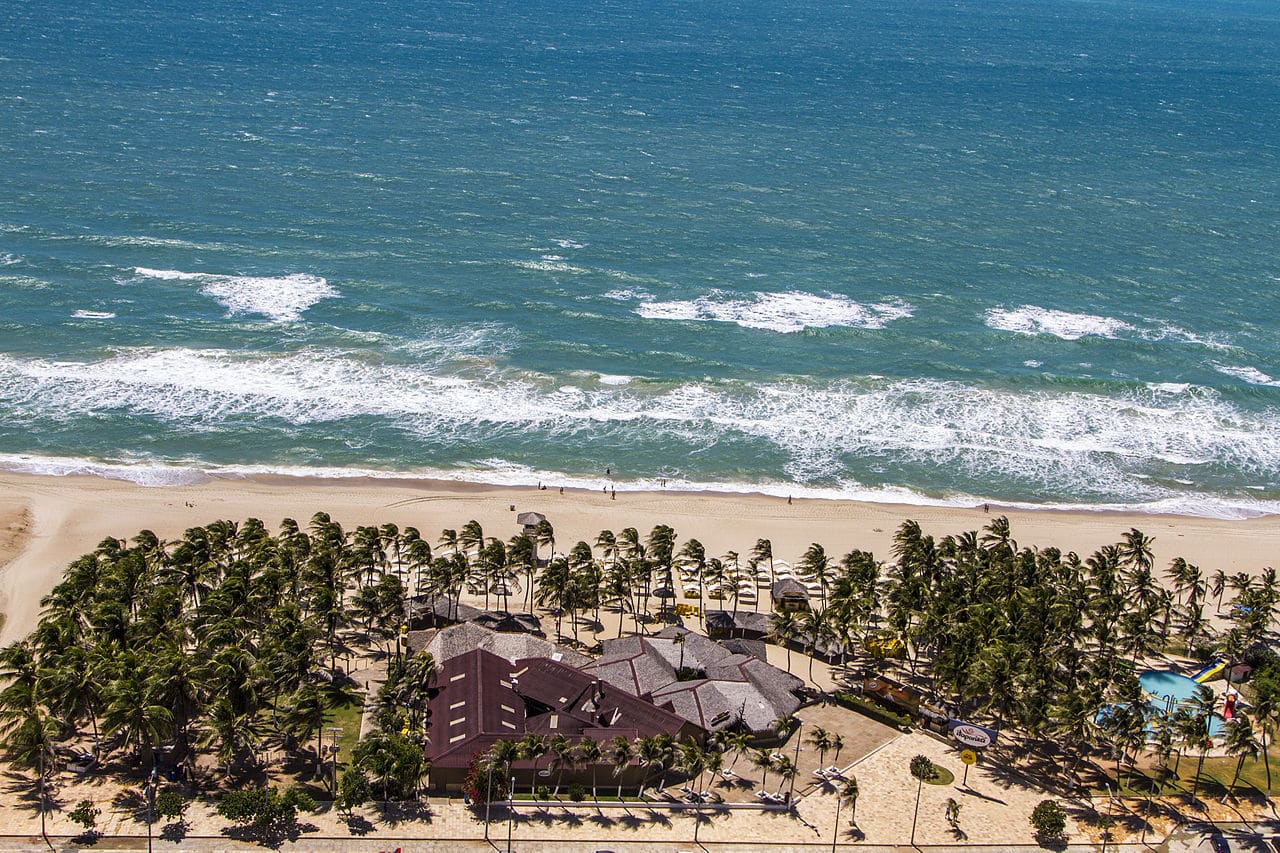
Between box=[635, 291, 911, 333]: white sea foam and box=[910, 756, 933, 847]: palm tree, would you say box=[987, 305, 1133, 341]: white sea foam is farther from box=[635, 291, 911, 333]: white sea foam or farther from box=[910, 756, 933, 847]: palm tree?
box=[910, 756, 933, 847]: palm tree

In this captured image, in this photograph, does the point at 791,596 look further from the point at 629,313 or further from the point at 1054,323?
the point at 1054,323

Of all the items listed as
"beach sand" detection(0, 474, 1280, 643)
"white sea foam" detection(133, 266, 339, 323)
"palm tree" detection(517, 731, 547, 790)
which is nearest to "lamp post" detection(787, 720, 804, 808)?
"palm tree" detection(517, 731, 547, 790)

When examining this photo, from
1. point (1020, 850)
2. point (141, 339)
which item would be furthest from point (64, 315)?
point (1020, 850)

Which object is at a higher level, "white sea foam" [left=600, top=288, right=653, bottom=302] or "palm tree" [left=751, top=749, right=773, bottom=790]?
"white sea foam" [left=600, top=288, right=653, bottom=302]

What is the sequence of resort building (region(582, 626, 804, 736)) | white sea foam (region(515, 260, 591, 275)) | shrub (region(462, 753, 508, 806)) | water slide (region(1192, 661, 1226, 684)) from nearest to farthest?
shrub (region(462, 753, 508, 806)) → resort building (region(582, 626, 804, 736)) → water slide (region(1192, 661, 1226, 684)) → white sea foam (region(515, 260, 591, 275))

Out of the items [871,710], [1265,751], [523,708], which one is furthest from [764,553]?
[1265,751]

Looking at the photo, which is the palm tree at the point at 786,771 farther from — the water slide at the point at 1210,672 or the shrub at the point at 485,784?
the water slide at the point at 1210,672

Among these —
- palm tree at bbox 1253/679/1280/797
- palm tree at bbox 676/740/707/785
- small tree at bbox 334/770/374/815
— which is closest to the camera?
small tree at bbox 334/770/374/815
